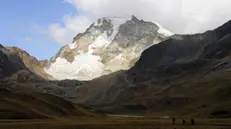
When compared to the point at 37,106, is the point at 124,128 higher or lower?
lower

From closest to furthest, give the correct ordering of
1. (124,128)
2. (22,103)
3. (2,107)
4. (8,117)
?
(124,128)
(8,117)
(2,107)
(22,103)

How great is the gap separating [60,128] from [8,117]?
68617 millimetres

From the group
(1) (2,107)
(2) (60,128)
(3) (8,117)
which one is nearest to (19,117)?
(3) (8,117)

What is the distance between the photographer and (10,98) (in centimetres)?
19862

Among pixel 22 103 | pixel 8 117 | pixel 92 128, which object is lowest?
pixel 92 128

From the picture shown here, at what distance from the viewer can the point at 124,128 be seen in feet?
317

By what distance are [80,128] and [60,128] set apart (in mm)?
4416

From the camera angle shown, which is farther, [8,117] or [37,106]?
[37,106]

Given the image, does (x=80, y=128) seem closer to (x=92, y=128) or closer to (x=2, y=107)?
(x=92, y=128)

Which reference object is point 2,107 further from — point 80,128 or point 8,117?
point 80,128

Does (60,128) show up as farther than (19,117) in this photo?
No

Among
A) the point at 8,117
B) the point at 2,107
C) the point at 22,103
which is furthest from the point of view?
the point at 22,103

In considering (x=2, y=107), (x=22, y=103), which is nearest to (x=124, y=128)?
(x=2, y=107)

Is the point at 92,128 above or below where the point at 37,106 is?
below
